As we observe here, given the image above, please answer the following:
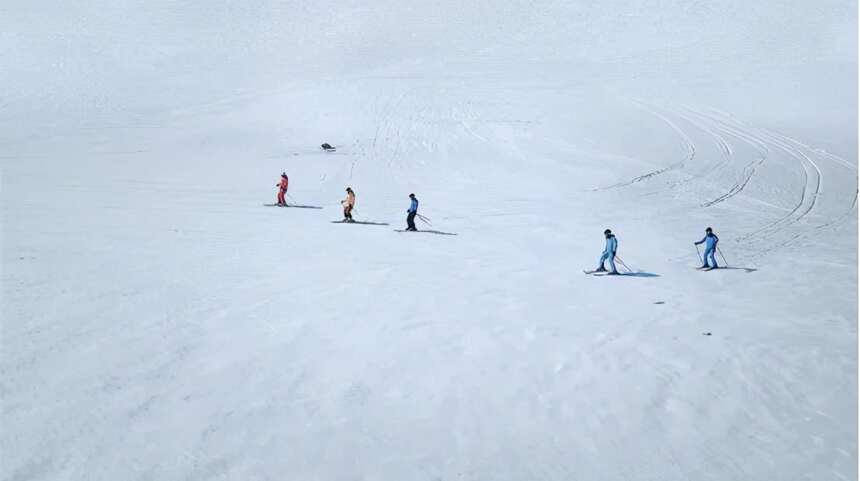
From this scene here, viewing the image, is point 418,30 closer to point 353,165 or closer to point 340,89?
point 340,89

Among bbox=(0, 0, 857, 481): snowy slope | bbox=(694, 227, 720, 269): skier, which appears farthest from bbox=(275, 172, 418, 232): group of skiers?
bbox=(694, 227, 720, 269): skier

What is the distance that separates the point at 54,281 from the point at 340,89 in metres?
28.4

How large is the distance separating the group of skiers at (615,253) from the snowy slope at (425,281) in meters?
0.44

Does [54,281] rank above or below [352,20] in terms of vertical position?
below


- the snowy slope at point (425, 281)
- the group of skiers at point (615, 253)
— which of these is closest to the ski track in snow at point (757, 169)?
the snowy slope at point (425, 281)

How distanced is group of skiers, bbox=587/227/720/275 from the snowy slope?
0.44 metres

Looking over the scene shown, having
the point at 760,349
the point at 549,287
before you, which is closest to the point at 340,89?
the point at 549,287

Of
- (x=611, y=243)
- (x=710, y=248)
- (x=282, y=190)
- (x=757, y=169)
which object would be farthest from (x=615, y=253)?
(x=757, y=169)

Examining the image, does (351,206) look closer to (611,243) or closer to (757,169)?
(611,243)

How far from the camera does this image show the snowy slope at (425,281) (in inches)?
265

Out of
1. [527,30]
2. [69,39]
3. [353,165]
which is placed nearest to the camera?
[353,165]

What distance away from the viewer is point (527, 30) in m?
49.6

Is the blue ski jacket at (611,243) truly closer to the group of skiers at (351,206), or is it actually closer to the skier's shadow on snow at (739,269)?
the skier's shadow on snow at (739,269)

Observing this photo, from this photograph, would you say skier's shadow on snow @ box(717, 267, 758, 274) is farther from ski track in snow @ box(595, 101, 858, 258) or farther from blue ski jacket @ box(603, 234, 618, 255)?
blue ski jacket @ box(603, 234, 618, 255)
